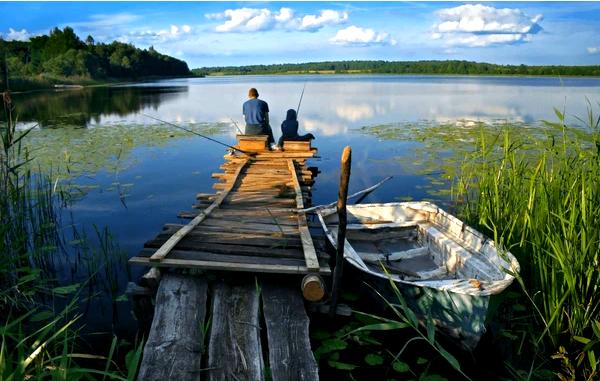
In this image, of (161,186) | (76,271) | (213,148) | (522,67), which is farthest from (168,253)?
(522,67)

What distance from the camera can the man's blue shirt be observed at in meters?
11.0

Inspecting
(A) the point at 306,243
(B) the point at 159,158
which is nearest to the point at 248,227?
(A) the point at 306,243

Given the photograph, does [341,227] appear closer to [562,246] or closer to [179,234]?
[562,246]

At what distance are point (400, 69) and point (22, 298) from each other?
411 ft

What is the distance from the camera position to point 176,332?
3.59 metres

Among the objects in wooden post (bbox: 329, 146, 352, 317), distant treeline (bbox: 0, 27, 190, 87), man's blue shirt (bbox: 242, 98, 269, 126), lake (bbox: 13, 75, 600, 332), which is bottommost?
lake (bbox: 13, 75, 600, 332)

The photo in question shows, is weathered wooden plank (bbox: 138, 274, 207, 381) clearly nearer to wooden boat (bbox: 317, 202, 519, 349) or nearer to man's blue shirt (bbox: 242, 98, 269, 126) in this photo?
wooden boat (bbox: 317, 202, 519, 349)

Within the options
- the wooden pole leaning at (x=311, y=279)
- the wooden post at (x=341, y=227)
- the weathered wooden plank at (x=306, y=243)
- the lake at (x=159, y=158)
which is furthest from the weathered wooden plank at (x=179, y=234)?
the wooden post at (x=341, y=227)

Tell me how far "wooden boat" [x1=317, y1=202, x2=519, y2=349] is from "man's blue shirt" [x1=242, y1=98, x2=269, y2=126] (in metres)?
5.27

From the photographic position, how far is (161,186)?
10.6 metres

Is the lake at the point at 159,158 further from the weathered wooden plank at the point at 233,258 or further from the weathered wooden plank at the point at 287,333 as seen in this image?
the weathered wooden plank at the point at 287,333

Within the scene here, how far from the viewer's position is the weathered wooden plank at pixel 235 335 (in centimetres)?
321

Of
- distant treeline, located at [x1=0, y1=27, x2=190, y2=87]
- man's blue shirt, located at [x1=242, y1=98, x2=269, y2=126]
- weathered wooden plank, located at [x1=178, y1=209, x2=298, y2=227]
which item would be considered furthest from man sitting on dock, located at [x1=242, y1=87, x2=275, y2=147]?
distant treeline, located at [x1=0, y1=27, x2=190, y2=87]

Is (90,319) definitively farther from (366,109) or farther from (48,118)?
(366,109)
